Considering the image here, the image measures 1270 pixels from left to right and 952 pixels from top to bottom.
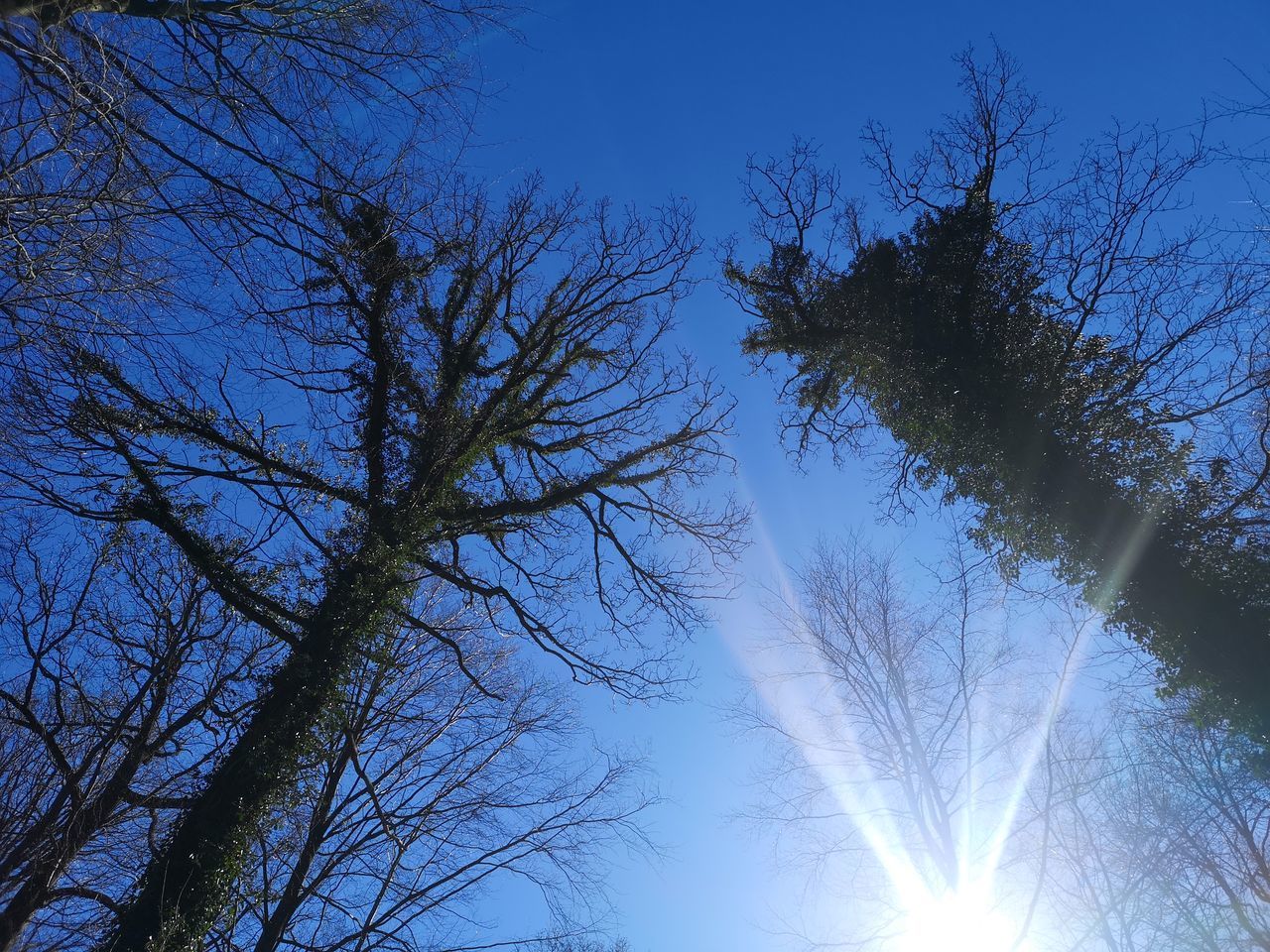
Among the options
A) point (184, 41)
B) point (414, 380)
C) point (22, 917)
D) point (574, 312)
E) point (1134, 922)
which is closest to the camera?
point (184, 41)

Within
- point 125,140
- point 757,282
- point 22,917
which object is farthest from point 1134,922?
point 125,140

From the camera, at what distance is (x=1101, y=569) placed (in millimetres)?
6578

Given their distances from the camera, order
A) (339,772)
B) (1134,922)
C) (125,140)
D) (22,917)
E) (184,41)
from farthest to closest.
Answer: (1134,922)
(339,772)
(22,917)
(184,41)
(125,140)

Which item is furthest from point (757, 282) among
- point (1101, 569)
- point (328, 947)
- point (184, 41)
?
point (328, 947)

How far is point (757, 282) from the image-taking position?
39.1 feet

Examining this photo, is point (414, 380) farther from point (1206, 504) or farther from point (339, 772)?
point (1206, 504)

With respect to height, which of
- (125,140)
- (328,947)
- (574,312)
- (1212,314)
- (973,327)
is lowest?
(328,947)

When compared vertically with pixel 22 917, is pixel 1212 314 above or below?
above

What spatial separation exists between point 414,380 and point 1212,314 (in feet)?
30.1

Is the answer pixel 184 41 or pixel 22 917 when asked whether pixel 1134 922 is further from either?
pixel 184 41

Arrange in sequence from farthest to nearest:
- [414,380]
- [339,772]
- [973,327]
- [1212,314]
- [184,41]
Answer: [414,380], [973,327], [339,772], [1212,314], [184,41]

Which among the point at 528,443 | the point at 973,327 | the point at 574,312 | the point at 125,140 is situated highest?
the point at 574,312

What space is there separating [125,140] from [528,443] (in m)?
7.15

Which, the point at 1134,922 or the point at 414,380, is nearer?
the point at 414,380
